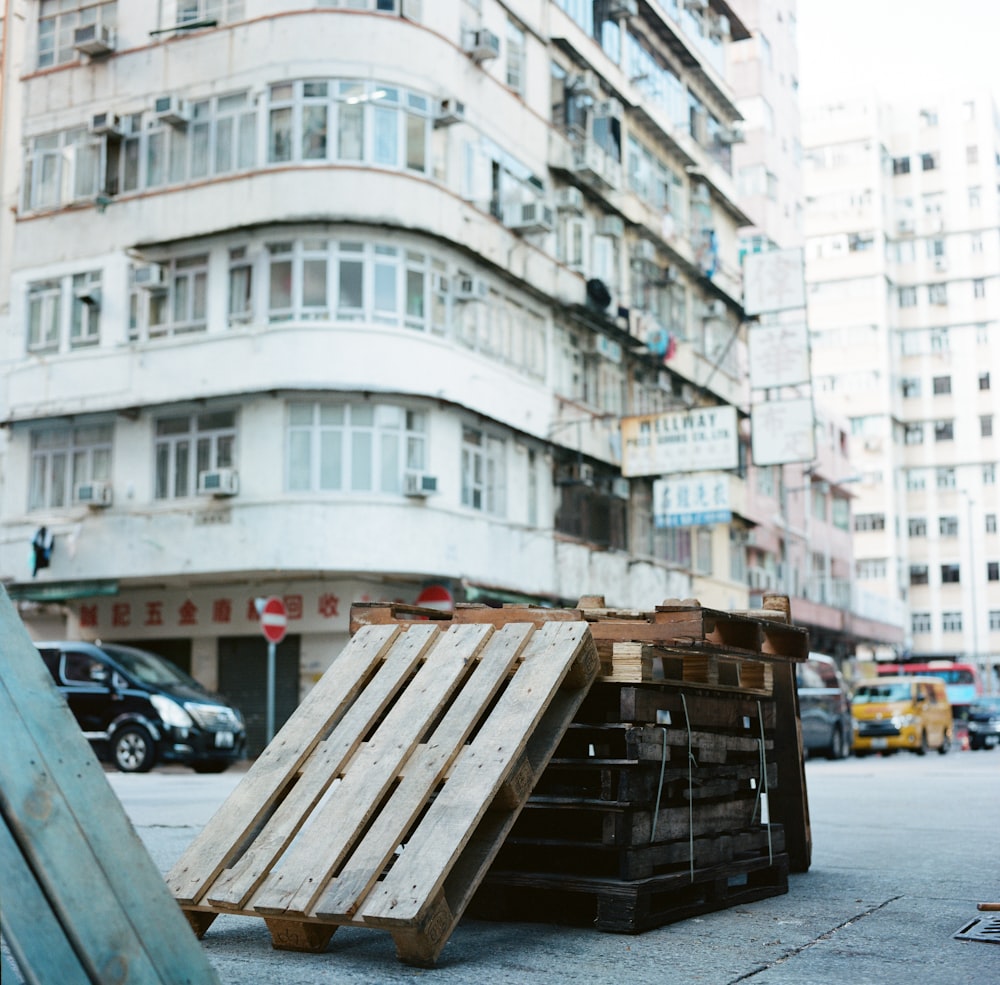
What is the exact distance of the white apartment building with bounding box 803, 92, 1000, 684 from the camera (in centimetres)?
7656

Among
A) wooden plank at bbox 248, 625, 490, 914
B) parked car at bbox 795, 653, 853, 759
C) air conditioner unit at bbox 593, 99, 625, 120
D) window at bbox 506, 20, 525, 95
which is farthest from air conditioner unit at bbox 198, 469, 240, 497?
wooden plank at bbox 248, 625, 490, 914

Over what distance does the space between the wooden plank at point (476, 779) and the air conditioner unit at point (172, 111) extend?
22593 millimetres

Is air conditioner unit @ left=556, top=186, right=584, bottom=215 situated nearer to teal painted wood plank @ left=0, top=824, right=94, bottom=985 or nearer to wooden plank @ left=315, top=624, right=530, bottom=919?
wooden plank @ left=315, top=624, right=530, bottom=919

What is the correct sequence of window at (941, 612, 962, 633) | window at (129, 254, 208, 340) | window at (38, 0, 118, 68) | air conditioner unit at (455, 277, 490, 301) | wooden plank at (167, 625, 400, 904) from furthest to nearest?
window at (941, 612, 962, 633) → window at (38, 0, 118, 68) → air conditioner unit at (455, 277, 490, 301) → window at (129, 254, 208, 340) → wooden plank at (167, 625, 400, 904)

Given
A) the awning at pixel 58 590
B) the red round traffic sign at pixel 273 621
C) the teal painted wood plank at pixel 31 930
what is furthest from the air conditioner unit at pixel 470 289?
the teal painted wood plank at pixel 31 930

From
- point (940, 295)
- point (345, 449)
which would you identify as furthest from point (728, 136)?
point (940, 295)

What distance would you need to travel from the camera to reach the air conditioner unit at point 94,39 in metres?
27.8

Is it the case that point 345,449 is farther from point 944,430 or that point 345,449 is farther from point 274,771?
point 944,430

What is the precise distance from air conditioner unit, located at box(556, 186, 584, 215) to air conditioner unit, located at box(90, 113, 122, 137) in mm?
9213

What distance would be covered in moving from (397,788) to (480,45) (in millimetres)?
24007

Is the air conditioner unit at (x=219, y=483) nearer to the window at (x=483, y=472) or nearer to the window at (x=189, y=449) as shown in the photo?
the window at (x=189, y=449)

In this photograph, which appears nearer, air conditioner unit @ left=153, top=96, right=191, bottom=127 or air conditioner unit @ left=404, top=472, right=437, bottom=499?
air conditioner unit @ left=404, top=472, right=437, bottom=499

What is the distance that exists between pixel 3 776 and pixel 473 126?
25010 millimetres

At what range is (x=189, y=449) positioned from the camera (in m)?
26.1
